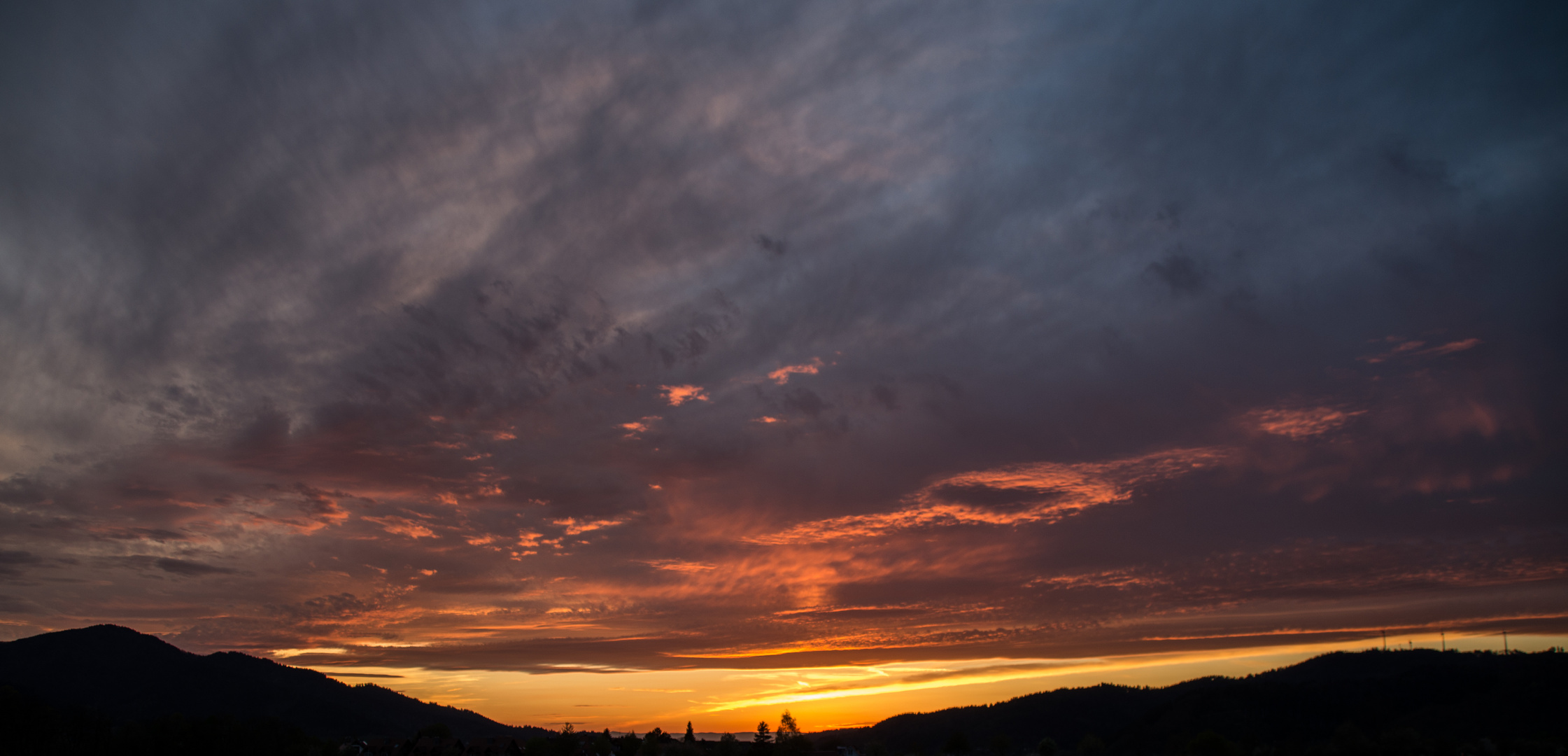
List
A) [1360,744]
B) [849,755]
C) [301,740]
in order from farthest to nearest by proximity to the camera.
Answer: [849,755] < [1360,744] < [301,740]

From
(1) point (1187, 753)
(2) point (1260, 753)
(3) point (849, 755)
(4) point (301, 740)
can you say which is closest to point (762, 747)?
(3) point (849, 755)

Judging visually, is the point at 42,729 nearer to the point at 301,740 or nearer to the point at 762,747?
Result: the point at 301,740

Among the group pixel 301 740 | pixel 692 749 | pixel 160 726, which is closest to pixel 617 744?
pixel 692 749

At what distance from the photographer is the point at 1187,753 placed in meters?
162

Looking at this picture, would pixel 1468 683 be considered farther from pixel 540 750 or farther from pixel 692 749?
pixel 540 750

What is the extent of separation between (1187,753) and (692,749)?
106138mm

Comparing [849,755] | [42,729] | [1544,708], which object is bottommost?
[849,755]

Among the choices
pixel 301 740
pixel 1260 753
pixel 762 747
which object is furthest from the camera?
pixel 1260 753

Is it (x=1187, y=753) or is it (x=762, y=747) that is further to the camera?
(x=1187, y=753)

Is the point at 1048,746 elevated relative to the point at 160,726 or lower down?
lower down

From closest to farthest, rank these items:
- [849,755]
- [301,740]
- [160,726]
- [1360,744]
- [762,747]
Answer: [160,726] < [301,740] < [762,747] < [1360,744] < [849,755]

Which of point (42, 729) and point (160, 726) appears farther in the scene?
point (160, 726)

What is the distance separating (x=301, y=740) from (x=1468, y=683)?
10733 inches

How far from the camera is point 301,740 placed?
128 meters
